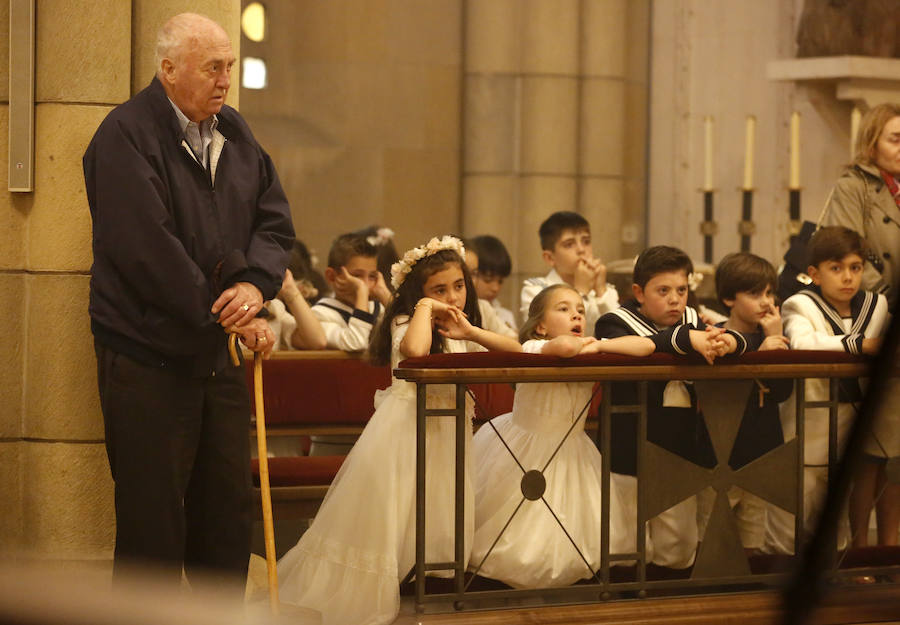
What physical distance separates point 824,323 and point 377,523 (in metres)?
2.08

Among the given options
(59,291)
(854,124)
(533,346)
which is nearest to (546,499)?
(533,346)

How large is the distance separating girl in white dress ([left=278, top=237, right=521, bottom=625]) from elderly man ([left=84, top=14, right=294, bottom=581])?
490mm

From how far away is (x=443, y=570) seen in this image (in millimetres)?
4488

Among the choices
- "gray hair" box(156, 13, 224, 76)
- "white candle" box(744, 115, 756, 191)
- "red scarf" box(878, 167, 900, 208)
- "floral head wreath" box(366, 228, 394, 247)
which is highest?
"white candle" box(744, 115, 756, 191)

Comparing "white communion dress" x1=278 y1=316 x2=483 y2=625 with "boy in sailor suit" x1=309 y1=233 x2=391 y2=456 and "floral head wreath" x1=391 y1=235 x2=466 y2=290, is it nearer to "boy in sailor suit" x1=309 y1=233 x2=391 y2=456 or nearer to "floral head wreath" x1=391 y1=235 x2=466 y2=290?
"floral head wreath" x1=391 y1=235 x2=466 y2=290

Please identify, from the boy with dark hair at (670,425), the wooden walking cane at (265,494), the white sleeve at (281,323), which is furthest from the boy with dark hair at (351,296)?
the wooden walking cane at (265,494)

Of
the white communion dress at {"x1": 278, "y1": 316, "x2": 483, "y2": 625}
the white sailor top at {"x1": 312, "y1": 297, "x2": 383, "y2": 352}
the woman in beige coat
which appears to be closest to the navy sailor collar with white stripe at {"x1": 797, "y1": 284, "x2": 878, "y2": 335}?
the woman in beige coat

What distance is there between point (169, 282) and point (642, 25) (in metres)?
7.78

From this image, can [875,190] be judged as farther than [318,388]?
No

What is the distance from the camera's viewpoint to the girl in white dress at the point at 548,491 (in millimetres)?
4570

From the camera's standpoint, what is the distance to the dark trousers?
396 centimetres

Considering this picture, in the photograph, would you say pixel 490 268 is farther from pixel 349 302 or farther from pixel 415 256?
pixel 415 256

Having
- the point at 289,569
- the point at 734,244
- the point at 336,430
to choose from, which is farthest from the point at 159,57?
the point at 734,244

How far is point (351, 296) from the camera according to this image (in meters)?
6.92
